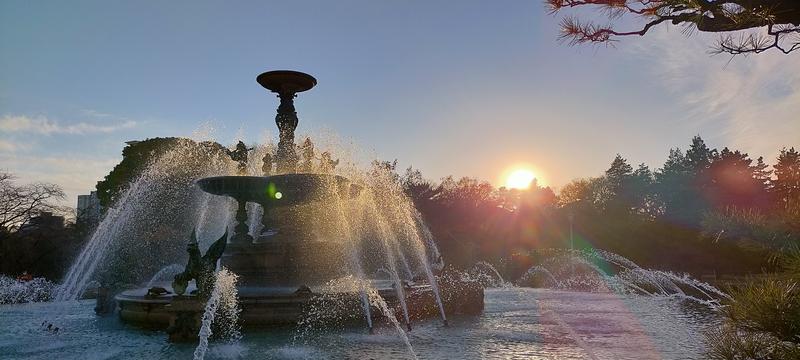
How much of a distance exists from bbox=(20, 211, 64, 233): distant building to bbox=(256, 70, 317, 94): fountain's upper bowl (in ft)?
104

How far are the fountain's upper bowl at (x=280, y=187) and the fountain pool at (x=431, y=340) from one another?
13.2ft

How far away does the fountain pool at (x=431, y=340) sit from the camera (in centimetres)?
744

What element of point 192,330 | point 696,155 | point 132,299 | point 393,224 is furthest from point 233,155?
point 696,155

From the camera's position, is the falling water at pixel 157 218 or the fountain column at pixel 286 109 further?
the falling water at pixel 157 218

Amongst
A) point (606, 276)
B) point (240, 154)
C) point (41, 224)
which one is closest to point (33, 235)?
point (41, 224)

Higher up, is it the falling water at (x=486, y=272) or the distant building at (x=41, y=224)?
the distant building at (x=41, y=224)

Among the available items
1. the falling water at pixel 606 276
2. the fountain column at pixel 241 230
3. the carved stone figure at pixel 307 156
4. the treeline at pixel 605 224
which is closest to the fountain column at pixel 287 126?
the carved stone figure at pixel 307 156

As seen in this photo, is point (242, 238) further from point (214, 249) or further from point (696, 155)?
point (696, 155)

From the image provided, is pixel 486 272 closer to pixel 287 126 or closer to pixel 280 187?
pixel 287 126

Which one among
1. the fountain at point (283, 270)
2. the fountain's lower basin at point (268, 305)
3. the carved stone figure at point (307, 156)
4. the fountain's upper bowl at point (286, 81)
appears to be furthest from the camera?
the carved stone figure at point (307, 156)

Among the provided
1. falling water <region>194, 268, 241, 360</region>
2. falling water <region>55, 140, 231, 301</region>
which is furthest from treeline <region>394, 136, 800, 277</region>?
falling water <region>194, 268, 241, 360</region>

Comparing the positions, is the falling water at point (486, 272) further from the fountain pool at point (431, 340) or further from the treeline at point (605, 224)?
the fountain pool at point (431, 340)

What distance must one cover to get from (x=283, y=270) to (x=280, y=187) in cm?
216

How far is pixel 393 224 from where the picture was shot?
4584cm
